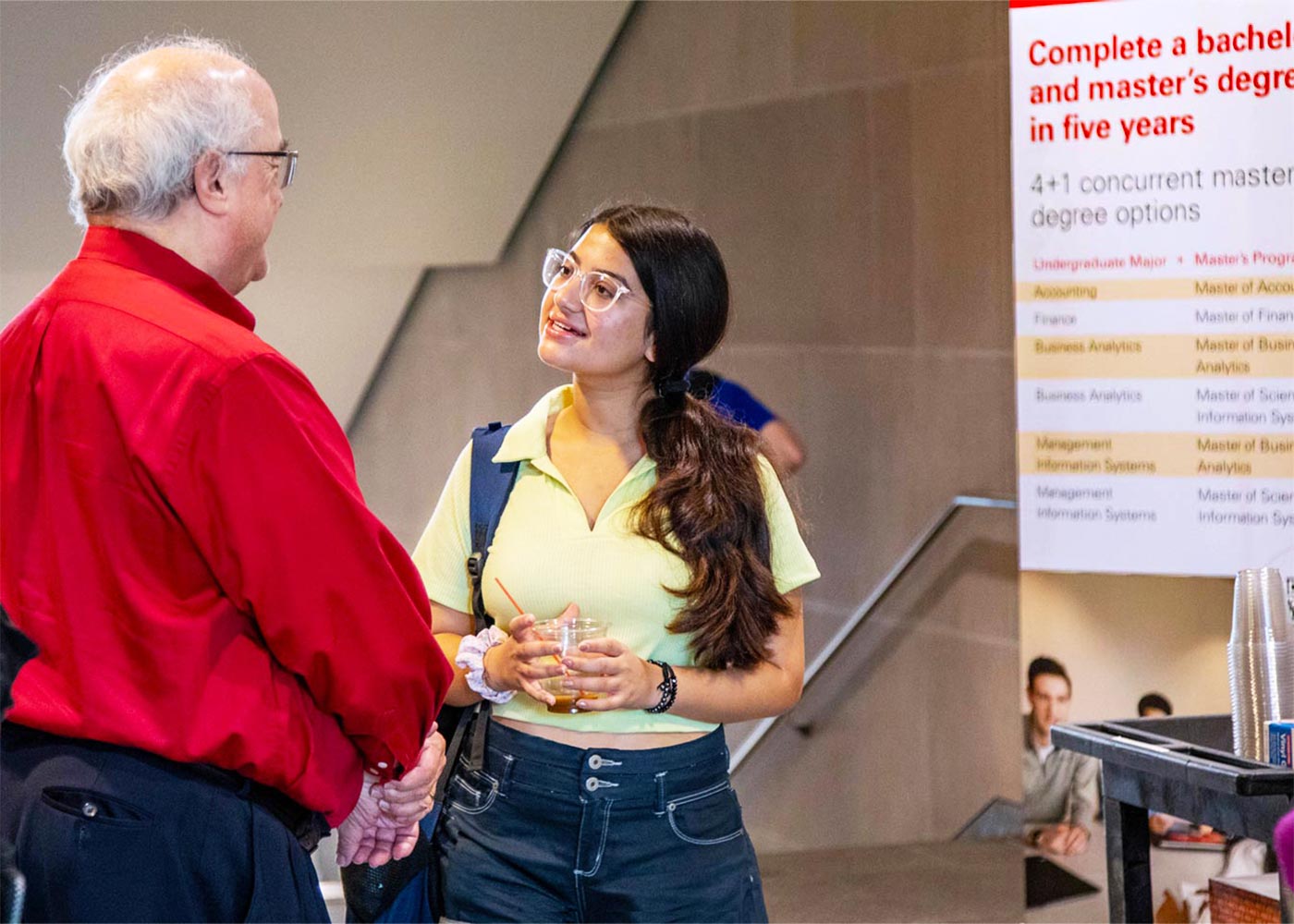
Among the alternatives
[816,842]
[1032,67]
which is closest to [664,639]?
[1032,67]

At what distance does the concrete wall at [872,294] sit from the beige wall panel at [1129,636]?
1419 millimetres

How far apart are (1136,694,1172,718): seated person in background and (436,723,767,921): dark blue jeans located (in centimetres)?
134

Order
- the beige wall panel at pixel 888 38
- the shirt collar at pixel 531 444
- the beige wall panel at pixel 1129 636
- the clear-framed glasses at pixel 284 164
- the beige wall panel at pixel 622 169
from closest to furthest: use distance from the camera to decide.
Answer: the clear-framed glasses at pixel 284 164
the shirt collar at pixel 531 444
the beige wall panel at pixel 1129 636
the beige wall panel at pixel 888 38
the beige wall panel at pixel 622 169

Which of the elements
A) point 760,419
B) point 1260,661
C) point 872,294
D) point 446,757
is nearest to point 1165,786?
point 1260,661

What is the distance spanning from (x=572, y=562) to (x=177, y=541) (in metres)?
0.70

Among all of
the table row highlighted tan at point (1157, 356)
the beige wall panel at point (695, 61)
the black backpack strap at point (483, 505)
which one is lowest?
the black backpack strap at point (483, 505)

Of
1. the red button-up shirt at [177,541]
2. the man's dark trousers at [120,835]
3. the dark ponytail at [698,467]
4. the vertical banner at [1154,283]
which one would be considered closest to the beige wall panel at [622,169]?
the vertical banner at [1154,283]

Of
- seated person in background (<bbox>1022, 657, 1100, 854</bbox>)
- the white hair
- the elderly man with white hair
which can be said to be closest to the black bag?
the elderly man with white hair

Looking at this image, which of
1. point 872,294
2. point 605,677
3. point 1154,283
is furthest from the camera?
point 872,294

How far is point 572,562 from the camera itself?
2.28 meters

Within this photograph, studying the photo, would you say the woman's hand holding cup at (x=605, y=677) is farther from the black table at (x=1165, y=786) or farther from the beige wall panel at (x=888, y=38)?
→ the beige wall panel at (x=888, y=38)

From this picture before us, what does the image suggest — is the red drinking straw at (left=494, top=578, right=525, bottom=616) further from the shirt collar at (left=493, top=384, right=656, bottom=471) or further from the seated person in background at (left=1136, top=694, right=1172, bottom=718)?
the seated person in background at (left=1136, top=694, right=1172, bottom=718)

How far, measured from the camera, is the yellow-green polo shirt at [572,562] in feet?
7.46

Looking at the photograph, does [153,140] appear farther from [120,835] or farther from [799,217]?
[799,217]
